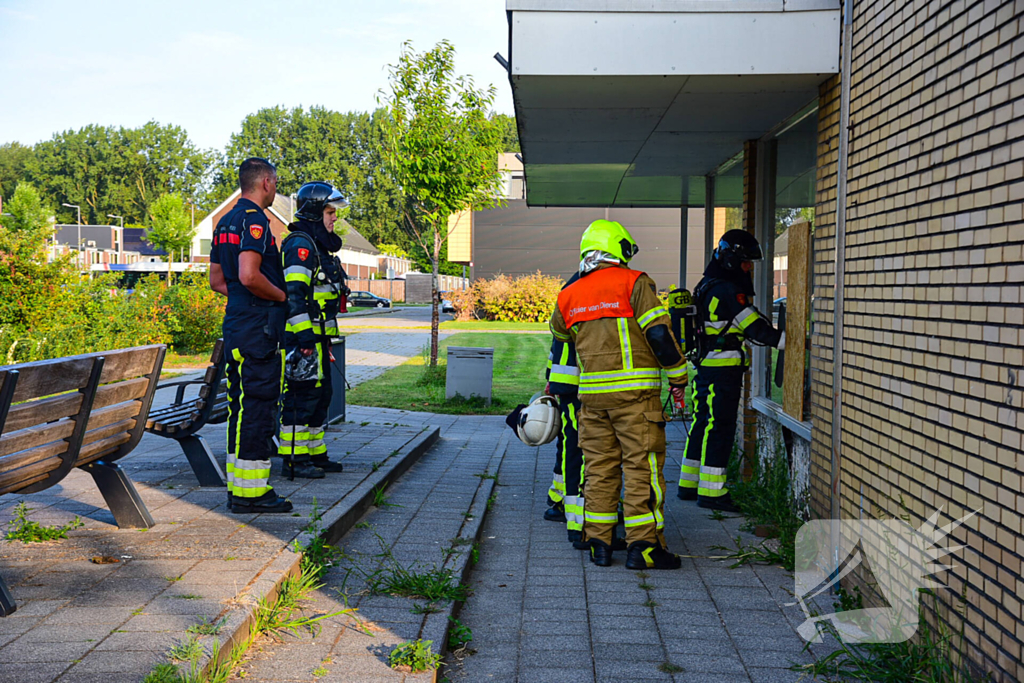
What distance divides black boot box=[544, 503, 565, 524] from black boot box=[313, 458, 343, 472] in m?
1.70

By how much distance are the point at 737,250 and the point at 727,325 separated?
57 cm

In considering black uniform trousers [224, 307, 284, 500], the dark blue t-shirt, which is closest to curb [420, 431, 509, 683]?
black uniform trousers [224, 307, 284, 500]

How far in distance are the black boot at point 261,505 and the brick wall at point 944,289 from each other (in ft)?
10.9

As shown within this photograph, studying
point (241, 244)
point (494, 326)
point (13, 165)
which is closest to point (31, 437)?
point (241, 244)

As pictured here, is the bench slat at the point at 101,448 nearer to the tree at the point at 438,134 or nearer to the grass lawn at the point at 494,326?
the tree at the point at 438,134

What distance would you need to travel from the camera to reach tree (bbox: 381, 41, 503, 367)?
46.8ft

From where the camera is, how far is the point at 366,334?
28250mm

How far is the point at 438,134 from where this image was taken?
14.2 m

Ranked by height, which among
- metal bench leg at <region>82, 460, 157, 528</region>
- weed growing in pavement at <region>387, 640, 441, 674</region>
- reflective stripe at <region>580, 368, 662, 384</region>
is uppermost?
reflective stripe at <region>580, 368, 662, 384</region>

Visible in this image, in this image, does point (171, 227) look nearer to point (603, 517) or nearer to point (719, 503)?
point (719, 503)

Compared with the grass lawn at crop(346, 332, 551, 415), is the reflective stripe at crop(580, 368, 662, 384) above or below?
above

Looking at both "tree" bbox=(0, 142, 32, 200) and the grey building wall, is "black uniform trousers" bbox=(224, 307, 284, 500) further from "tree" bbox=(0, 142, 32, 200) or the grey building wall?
"tree" bbox=(0, 142, 32, 200)

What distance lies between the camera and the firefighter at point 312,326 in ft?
21.2

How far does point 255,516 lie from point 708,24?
13.4 ft
